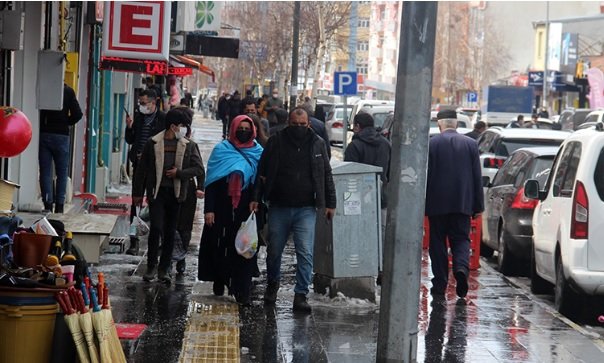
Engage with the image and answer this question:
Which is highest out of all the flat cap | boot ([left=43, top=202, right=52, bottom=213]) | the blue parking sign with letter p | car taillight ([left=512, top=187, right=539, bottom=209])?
the blue parking sign with letter p

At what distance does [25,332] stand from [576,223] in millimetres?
5629

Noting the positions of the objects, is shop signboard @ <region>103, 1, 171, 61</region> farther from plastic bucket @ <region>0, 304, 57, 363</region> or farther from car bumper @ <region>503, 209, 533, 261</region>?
plastic bucket @ <region>0, 304, 57, 363</region>

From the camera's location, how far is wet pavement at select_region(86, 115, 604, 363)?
8883 millimetres

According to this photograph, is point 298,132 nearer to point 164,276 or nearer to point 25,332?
point 164,276

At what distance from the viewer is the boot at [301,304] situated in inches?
414

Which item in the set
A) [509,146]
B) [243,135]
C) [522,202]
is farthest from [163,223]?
[509,146]

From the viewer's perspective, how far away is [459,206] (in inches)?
459

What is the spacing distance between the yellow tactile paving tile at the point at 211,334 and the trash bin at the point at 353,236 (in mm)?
1038

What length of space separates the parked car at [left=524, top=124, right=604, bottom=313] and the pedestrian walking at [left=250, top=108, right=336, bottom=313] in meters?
2.21

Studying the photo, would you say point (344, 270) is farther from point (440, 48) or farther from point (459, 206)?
point (440, 48)

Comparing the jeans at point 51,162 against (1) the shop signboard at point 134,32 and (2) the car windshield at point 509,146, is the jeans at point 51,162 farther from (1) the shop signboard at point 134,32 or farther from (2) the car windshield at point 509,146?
(2) the car windshield at point 509,146

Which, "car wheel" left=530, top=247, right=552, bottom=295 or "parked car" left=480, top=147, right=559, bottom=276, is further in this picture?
"parked car" left=480, top=147, right=559, bottom=276

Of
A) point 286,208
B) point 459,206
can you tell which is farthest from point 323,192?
point 459,206

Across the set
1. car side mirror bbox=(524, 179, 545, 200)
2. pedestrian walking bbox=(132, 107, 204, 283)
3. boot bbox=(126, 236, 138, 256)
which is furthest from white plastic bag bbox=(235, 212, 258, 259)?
boot bbox=(126, 236, 138, 256)
